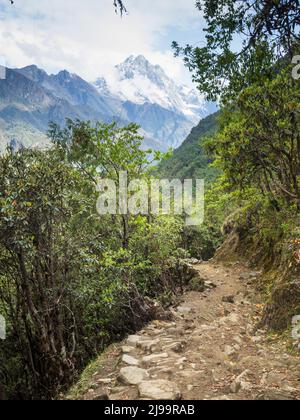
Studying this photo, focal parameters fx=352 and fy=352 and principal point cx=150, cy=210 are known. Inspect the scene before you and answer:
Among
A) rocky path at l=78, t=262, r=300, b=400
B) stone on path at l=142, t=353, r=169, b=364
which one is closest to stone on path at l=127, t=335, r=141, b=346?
rocky path at l=78, t=262, r=300, b=400

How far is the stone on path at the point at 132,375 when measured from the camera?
7.11m

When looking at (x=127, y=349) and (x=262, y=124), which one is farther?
(x=262, y=124)

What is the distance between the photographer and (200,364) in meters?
7.80

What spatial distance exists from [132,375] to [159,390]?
45.9 inches

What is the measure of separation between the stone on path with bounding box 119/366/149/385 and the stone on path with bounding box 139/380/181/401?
320 millimetres

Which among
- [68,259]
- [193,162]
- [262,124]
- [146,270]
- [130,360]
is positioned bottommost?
[130,360]

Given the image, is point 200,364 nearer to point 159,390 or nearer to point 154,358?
point 154,358

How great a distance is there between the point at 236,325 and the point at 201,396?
16.8 ft

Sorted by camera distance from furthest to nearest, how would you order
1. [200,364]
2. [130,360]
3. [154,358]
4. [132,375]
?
[130,360]
[154,358]
[200,364]
[132,375]

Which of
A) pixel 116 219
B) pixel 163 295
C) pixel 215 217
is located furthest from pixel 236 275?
pixel 215 217

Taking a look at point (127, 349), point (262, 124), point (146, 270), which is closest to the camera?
point (127, 349)

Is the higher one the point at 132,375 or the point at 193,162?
the point at 193,162

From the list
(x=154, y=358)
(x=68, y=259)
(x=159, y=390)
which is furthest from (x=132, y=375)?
(x=68, y=259)

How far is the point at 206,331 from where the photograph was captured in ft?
34.3
